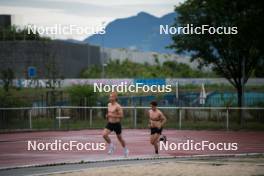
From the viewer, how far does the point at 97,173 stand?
16.1 m

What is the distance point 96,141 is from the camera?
26781 millimetres

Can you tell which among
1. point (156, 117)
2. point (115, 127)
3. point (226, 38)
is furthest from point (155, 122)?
point (226, 38)

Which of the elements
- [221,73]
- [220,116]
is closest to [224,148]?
[220,116]

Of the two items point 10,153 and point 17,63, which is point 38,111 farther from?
point 17,63

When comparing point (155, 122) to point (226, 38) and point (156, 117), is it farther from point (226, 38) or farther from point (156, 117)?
point (226, 38)

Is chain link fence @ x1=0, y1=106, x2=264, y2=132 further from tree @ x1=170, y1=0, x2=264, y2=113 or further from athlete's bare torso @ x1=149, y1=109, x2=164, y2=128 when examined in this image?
athlete's bare torso @ x1=149, y1=109, x2=164, y2=128

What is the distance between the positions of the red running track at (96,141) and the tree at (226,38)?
5.37 meters

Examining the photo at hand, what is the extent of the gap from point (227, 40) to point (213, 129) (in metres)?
4.85

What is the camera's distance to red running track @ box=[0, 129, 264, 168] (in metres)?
20.4

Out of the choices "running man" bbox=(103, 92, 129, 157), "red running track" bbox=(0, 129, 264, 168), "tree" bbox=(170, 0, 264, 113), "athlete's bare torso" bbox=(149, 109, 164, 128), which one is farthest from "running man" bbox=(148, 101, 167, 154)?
"tree" bbox=(170, 0, 264, 113)

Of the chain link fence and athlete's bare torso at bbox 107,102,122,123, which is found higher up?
athlete's bare torso at bbox 107,102,122,123

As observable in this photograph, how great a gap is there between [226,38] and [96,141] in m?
11.8

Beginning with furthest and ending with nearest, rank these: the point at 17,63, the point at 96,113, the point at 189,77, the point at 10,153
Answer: the point at 189,77
the point at 17,63
the point at 96,113
the point at 10,153

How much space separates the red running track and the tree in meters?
5.37
